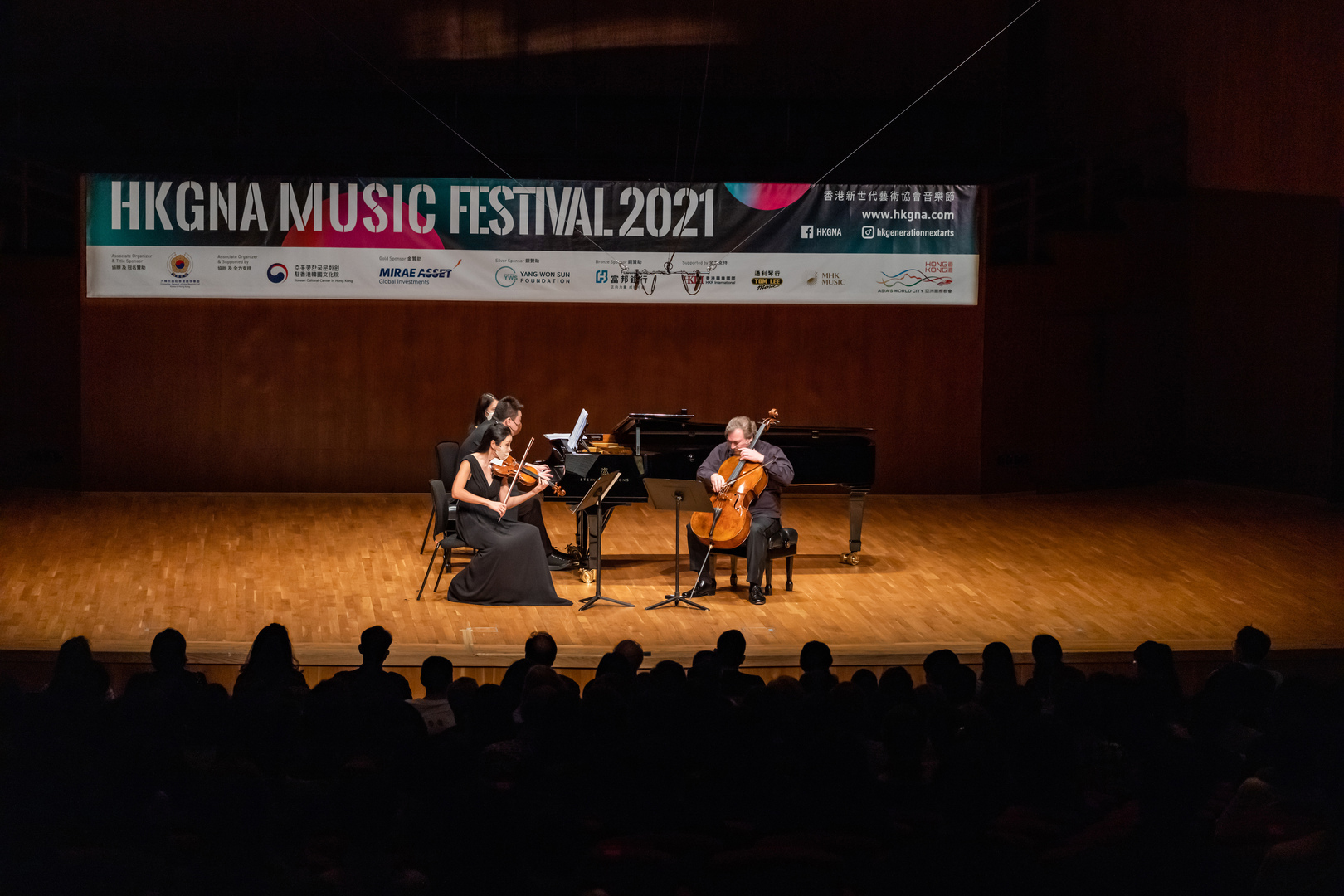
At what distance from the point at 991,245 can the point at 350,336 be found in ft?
17.3

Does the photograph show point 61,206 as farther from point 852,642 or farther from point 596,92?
point 852,642

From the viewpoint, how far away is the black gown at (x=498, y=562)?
7695 mm

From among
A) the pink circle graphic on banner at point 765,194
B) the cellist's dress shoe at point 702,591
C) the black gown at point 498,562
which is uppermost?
the pink circle graphic on banner at point 765,194

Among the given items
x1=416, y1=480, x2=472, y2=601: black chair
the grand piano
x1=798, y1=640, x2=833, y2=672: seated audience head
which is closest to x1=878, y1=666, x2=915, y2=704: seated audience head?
x1=798, y1=640, x2=833, y2=672: seated audience head

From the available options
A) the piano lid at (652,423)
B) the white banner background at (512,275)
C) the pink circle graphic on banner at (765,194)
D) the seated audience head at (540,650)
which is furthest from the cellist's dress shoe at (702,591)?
the pink circle graphic on banner at (765,194)

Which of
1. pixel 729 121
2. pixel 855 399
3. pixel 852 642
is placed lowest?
pixel 852 642

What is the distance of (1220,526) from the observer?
34.2ft

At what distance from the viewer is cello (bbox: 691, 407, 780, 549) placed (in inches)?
311

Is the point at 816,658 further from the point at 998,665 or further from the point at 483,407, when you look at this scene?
the point at 483,407

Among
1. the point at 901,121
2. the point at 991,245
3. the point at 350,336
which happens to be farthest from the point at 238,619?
the point at 901,121

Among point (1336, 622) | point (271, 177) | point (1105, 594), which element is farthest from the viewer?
point (271, 177)

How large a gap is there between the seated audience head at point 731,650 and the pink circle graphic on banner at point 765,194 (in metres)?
6.93

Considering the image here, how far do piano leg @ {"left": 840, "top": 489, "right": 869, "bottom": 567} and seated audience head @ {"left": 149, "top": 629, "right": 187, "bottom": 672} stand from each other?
5.09m

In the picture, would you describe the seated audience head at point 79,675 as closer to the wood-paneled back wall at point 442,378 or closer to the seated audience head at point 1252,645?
the seated audience head at point 1252,645
